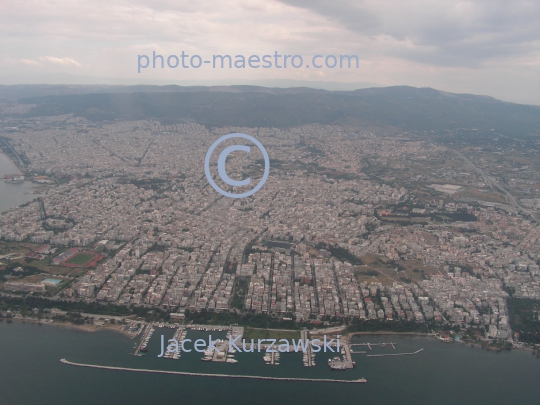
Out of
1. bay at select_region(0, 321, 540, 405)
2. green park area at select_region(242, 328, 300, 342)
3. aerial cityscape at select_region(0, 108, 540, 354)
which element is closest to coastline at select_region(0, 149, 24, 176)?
aerial cityscape at select_region(0, 108, 540, 354)

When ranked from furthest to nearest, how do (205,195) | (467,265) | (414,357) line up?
(205,195), (467,265), (414,357)

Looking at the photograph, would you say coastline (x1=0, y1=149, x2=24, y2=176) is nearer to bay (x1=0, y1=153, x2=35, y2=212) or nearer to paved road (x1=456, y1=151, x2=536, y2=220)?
bay (x1=0, y1=153, x2=35, y2=212)

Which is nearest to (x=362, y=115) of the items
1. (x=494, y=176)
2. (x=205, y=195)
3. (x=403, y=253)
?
(x=494, y=176)

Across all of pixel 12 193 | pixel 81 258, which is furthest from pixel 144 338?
pixel 12 193

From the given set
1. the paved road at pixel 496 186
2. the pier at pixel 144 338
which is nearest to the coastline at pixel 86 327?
the pier at pixel 144 338

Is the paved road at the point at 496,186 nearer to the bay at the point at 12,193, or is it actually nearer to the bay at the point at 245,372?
the bay at the point at 245,372

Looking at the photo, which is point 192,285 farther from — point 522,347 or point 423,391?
point 522,347
